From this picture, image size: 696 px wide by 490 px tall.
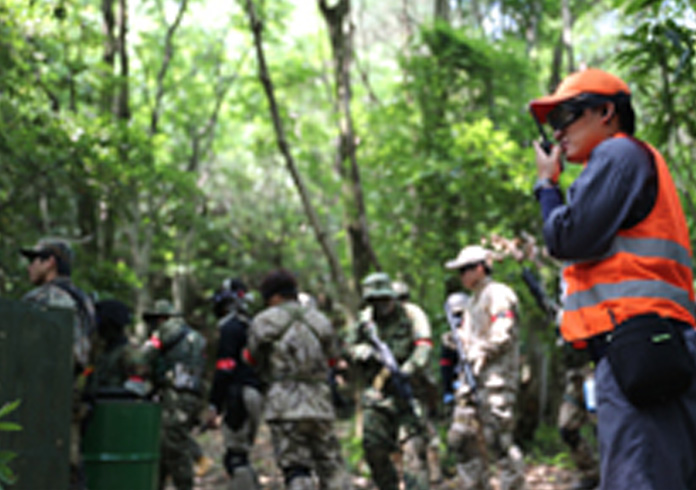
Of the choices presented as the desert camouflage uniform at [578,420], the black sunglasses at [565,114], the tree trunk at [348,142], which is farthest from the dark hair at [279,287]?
the black sunglasses at [565,114]

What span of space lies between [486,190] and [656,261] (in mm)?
8797

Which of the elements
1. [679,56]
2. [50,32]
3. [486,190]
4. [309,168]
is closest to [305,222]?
[309,168]

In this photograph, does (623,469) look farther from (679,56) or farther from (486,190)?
(486,190)

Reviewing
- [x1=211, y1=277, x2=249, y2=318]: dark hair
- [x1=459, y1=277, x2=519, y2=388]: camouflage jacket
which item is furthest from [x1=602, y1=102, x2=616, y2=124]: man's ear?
[x1=211, y1=277, x2=249, y2=318]: dark hair

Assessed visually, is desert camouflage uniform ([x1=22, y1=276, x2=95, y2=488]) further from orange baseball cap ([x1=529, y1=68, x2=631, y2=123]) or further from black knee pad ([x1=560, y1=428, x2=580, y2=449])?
black knee pad ([x1=560, y1=428, x2=580, y2=449])

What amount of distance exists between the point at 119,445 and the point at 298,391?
5.09ft

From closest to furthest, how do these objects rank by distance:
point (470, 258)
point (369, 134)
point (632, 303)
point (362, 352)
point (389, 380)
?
point (632, 303) < point (470, 258) < point (389, 380) < point (362, 352) < point (369, 134)

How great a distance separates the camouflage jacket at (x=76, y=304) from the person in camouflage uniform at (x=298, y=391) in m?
Result: 1.41

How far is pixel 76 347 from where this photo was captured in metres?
5.86

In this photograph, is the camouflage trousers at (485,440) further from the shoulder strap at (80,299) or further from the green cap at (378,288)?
the shoulder strap at (80,299)

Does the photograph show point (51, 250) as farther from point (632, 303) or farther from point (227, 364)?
point (632, 303)

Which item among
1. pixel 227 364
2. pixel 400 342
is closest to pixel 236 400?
pixel 227 364

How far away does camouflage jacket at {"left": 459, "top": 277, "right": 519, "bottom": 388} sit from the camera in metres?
6.84

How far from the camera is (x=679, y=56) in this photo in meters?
5.25
